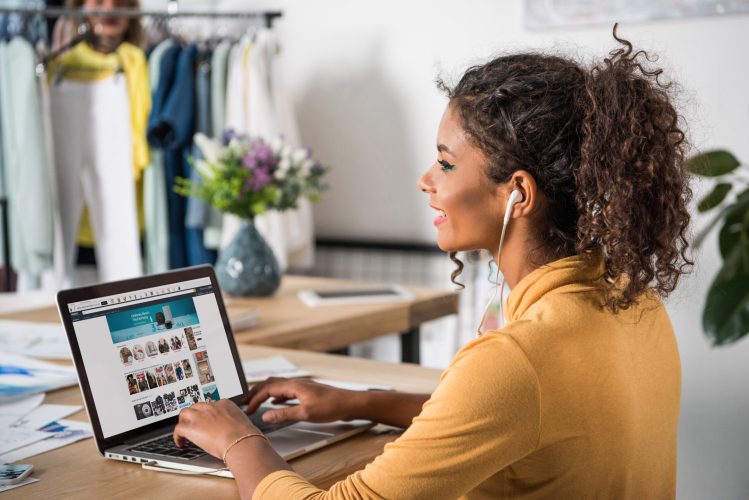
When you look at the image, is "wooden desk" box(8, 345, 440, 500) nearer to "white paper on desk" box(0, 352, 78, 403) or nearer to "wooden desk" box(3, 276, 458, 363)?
"white paper on desk" box(0, 352, 78, 403)

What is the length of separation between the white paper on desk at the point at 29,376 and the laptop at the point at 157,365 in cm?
39

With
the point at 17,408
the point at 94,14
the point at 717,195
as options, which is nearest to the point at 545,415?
the point at 17,408

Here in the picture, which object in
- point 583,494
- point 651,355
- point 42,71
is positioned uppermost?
point 42,71

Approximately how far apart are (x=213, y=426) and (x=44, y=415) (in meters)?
0.43

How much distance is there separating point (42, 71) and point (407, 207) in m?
1.45

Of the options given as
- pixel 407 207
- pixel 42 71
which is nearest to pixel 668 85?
pixel 407 207

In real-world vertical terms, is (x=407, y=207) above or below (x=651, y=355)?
below

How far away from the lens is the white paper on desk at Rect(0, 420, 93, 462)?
1.36 meters

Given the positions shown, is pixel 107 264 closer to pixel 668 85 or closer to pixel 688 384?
pixel 688 384

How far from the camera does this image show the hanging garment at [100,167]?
3.63 meters

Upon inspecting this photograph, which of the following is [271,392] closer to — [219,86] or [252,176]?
[252,176]

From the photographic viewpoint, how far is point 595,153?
3.78 ft

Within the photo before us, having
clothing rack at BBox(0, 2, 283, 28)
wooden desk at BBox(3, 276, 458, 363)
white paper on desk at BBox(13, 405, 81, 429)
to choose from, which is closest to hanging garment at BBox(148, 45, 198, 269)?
clothing rack at BBox(0, 2, 283, 28)

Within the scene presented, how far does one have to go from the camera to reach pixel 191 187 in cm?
285
